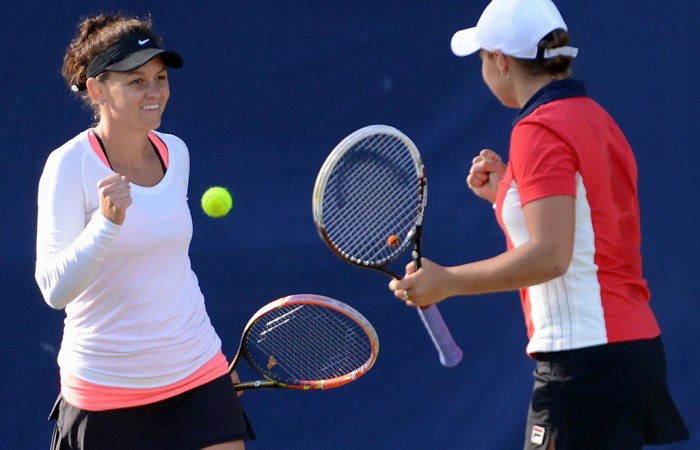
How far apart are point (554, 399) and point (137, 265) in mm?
1044

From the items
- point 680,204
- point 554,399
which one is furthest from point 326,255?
point 554,399

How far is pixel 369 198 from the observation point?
3.19 meters

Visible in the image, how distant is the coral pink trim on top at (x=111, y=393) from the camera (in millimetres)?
3043

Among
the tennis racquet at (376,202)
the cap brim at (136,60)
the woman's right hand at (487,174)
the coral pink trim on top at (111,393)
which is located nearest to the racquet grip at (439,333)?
the tennis racquet at (376,202)

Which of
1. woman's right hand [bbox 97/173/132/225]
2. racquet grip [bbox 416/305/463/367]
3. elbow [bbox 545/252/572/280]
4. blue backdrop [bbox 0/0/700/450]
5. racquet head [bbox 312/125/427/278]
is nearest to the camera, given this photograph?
elbow [bbox 545/252/572/280]

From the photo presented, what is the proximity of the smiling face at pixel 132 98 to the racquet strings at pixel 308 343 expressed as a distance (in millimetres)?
712

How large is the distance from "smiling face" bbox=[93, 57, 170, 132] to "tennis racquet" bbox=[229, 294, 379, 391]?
27.2 inches

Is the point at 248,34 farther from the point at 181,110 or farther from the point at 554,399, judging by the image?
the point at 554,399

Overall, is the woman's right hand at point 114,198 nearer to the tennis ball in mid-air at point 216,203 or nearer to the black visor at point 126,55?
the black visor at point 126,55

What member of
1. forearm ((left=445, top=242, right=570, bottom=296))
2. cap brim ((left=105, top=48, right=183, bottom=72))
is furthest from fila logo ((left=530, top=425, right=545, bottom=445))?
cap brim ((left=105, top=48, right=183, bottom=72))

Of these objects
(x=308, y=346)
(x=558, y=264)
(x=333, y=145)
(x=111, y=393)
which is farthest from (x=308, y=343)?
(x=558, y=264)

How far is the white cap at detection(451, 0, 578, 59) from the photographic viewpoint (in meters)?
2.66

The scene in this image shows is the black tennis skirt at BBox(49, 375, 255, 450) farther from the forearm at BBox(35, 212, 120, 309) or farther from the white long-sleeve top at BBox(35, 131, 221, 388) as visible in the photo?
the forearm at BBox(35, 212, 120, 309)

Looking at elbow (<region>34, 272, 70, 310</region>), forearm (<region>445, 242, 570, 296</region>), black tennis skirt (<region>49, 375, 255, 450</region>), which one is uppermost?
forearm (<region>445, 242, 570, 296</region>)
